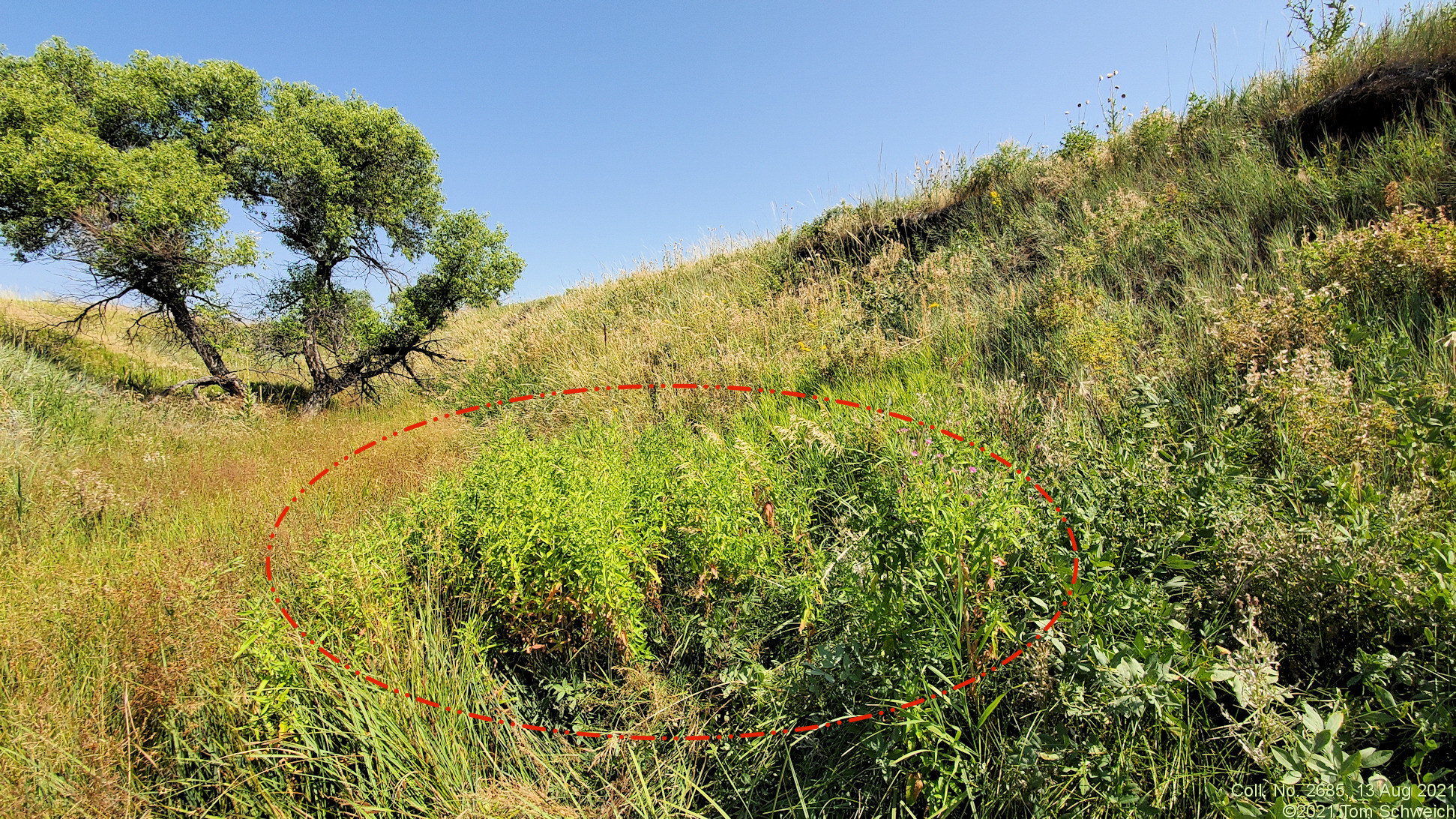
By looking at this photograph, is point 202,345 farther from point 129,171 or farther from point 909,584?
point 909,584

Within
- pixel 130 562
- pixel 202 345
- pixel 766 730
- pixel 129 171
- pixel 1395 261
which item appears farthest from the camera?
pixel 202 345

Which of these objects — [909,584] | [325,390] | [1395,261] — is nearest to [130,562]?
[909,584]

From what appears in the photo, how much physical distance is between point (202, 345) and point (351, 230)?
115 inches

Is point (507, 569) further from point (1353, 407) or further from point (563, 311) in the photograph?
point (563, 311)

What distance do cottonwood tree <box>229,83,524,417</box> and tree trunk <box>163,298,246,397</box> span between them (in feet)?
2.72

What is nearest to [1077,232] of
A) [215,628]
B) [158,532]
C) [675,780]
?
[675,780]

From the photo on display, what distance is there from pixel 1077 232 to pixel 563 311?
8.83 metres

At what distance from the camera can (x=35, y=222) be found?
296 inches

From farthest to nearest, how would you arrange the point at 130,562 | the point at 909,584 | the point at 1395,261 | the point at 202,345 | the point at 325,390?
the point at 325,390
the point at 202,345
the point at 130,562
the point at 1395,261
the point at 909,584

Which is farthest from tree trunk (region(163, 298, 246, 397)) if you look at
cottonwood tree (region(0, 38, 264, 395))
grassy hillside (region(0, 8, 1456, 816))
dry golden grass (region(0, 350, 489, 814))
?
grassy hillside (region(0, 8, 1456, 816))

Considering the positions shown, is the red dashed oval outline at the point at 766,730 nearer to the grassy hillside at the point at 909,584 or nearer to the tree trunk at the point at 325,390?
the grassy hillside at the point at 909,584

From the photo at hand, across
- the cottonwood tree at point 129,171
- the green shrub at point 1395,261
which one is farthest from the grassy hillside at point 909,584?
the cottonwood tree at point 129,171

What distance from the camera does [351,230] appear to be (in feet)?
32.9

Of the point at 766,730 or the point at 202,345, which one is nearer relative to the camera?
the point at 766,730
